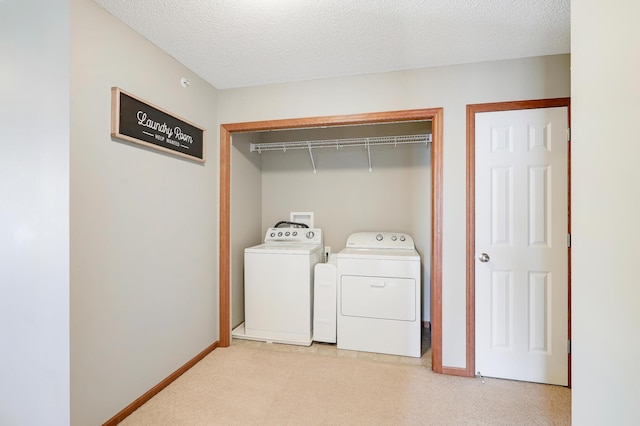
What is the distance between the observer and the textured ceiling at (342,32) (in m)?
1.60

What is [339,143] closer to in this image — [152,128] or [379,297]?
[379,297]

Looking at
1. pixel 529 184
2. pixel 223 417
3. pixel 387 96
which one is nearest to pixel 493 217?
pixel 529 184

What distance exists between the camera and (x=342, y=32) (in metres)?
1.84

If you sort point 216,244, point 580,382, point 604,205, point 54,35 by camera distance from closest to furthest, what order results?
point 604,205 < point 580,382 < point 54,35 < point 216,244

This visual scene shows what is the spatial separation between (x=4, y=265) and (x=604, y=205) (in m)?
2.63

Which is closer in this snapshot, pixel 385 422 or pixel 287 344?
pixel 385 422

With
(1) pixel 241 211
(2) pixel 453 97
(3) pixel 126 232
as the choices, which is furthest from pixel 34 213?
(2) pixel 453 97

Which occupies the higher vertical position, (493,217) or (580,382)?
(493,217)

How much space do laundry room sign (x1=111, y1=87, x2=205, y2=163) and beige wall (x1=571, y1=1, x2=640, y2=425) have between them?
2139 mm

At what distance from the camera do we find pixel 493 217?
7.20 feet

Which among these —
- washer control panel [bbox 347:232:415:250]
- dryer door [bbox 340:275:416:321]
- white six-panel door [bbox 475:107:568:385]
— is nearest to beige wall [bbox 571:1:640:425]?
white six-panel door [bbox 475:107:568:385]

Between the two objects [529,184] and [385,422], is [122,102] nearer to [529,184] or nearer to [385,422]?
[385,422]

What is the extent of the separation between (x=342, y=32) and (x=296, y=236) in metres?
2.05

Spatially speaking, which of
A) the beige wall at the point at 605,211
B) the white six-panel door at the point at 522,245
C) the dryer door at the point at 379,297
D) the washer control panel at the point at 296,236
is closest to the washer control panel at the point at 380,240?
the washer control panel at the point at 296,236
